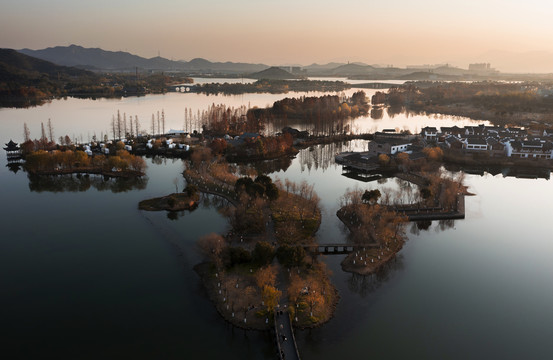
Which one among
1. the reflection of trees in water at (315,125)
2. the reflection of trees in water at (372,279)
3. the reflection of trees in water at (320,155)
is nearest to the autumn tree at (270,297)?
the reflection of trees in water at (372,279)

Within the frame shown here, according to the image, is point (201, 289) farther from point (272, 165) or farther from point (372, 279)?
point (272, 165)

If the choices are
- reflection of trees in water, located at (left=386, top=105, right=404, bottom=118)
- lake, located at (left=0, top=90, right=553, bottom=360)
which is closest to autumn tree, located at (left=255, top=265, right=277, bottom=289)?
lake, located at (left=0, top=90, right=553, bottom=360)

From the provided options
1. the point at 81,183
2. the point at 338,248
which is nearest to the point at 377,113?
the point at 81,183

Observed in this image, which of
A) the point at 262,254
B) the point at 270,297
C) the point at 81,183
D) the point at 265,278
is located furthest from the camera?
the point at 81,183

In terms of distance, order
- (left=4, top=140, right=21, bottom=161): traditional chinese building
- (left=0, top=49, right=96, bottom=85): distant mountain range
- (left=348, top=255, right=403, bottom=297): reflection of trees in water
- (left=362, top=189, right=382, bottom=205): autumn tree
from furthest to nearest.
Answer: (left=0, top=49, right=96, bottom=85): distant mountain range
(left=4, top=140, right=21, bottom=161): traditional chinese building
(left=362, top=189, right=382, bottom=205): autumn tree
(left=348, top=255, right=403, bottom=297): reflection of trees in water

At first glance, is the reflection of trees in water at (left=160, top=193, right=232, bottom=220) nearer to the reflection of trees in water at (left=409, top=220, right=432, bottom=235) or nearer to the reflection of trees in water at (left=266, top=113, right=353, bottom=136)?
the reflection of trees in water at (left=409, top=220, right=432, bottom=235)

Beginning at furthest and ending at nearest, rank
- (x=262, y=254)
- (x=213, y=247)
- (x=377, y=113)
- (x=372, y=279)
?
(x=377, y=113), (x=213, y=247), (x=372, y=279), (x=262, y=254)
